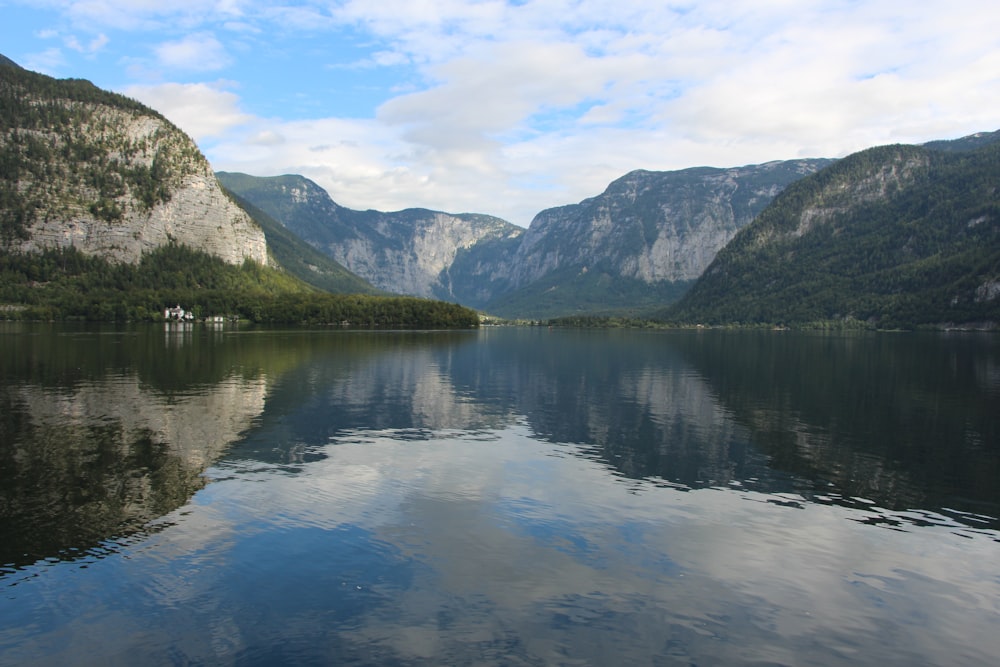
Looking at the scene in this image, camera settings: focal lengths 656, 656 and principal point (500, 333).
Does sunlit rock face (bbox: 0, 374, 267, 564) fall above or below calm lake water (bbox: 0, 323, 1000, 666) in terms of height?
above

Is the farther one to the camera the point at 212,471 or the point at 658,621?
the point at 212,471

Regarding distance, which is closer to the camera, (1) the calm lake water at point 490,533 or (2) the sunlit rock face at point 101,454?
(1) the calm lake water at point 490,533

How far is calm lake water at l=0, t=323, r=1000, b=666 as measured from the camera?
16141mm

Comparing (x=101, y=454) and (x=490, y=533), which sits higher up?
(x=101, y=454)

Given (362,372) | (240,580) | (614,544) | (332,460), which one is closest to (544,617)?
(614,544)

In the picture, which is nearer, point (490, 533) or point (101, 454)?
point (490, 533)

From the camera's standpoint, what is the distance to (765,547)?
74.1 feet

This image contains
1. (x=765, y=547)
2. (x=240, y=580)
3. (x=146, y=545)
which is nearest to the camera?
(x=240, y=580)

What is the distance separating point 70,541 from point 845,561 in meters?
25.3

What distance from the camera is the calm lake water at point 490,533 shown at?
16.1 m

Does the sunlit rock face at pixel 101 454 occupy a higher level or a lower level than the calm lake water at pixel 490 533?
higher

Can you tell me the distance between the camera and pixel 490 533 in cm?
2339

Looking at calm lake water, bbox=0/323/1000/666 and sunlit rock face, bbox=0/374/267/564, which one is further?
sunlit rock face, bbox=0/374/267/564

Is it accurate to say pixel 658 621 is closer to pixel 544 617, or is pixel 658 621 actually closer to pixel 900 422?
pixel 544 617
